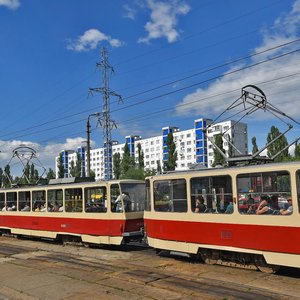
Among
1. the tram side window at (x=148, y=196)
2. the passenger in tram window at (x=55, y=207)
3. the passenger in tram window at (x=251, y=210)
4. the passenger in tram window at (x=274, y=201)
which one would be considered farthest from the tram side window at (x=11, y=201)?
the passenger in tram window at (x=274, y=201)

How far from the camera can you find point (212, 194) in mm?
10508

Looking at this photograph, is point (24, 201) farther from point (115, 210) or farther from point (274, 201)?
point (274, 201)

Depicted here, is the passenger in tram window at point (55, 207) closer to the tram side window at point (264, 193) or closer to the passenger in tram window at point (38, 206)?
the passenger in tram window at point (38, 206)

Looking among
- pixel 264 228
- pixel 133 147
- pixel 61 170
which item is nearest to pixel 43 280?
pixel 264 228

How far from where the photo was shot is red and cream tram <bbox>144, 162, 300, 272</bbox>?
8.93 m

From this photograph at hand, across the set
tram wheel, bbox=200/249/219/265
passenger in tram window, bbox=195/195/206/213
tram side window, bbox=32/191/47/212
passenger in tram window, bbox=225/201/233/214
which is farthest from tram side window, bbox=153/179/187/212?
tram side window, bbox=32/191/47/212

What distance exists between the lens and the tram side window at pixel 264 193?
354 inches

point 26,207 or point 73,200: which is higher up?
point 73,200

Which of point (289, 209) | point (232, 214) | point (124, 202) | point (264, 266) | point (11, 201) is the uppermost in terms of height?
point (11, 201)

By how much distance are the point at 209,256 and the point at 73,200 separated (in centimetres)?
685

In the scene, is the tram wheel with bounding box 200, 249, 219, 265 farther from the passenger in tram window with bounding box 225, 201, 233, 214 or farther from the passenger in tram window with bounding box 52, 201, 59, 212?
the passenger in tram window with bounding box 52, 201, 59, 212

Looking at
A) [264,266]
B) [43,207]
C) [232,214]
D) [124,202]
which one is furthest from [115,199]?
[264,266]

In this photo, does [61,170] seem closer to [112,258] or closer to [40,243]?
[40,243]

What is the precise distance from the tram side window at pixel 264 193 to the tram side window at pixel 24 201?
1188cm
